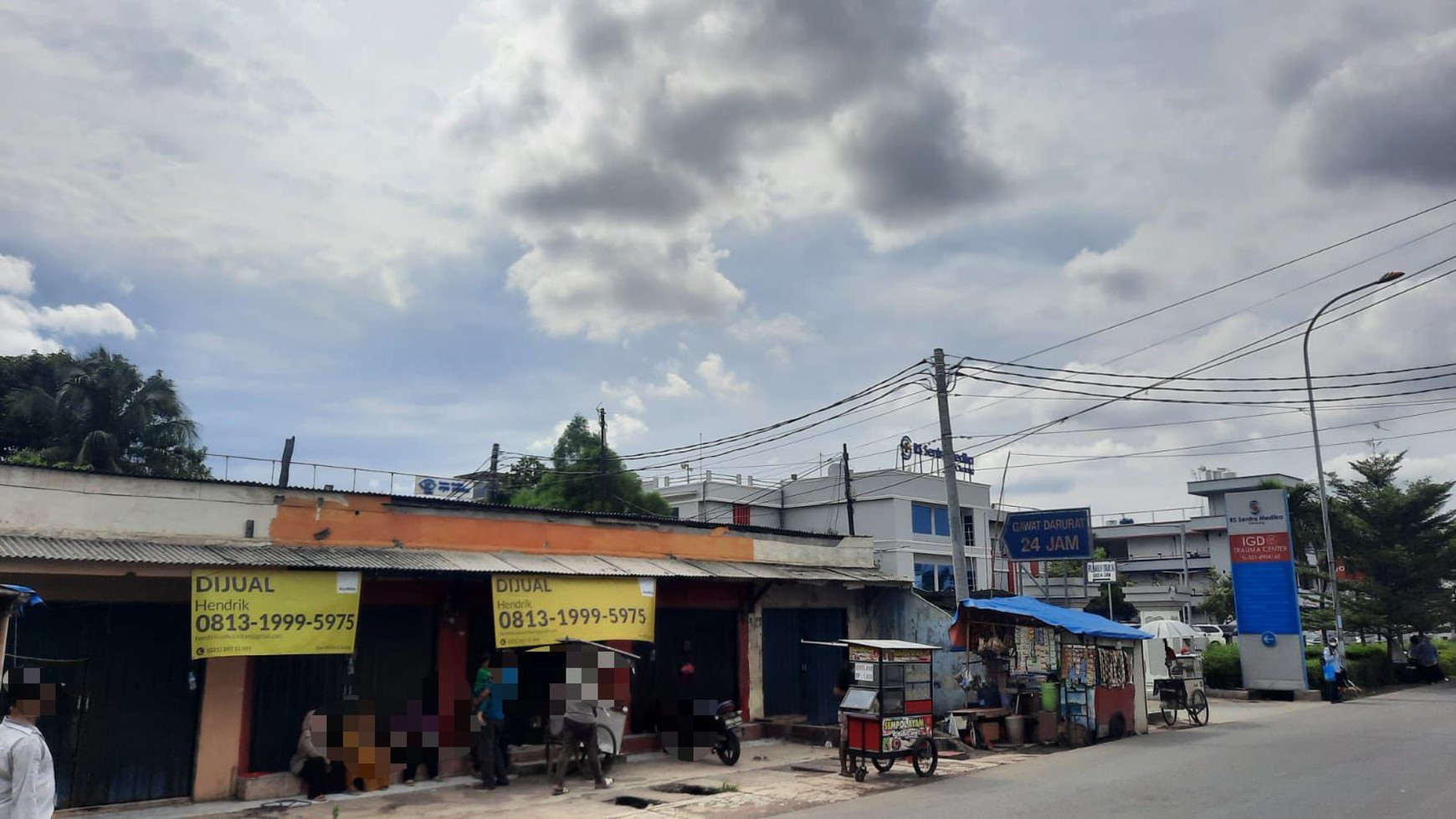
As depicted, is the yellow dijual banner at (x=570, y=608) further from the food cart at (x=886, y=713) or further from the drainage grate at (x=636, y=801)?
the food cart at (x=886, y=713)

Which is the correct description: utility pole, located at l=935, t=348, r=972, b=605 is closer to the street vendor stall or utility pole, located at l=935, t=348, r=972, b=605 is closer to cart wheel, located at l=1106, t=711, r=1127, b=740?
the street vendor stall

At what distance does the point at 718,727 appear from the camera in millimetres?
15398

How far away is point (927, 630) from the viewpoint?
67.1 feet

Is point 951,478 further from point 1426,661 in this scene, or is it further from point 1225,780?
point 1426,661

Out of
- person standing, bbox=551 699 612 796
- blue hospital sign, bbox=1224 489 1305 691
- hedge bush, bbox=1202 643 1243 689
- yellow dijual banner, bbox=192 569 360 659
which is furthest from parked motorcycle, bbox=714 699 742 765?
hedge bush, bbox=1202 643 1243 689

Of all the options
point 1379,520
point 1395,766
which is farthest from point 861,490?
point 1395,766

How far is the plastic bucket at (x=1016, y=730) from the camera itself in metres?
17.5

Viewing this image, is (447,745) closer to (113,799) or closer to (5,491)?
(113,799)

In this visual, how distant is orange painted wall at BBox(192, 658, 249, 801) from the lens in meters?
11.9

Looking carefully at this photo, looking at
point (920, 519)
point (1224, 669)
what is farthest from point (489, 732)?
point (920, 519)

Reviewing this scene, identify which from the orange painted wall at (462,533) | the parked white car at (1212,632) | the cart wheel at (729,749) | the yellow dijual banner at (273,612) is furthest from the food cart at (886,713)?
the parked white car at (1212,632)

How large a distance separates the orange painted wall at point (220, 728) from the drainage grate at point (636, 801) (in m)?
4.89

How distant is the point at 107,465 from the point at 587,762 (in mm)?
29824

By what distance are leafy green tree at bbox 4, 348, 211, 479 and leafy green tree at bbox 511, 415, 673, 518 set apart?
13.5 meters
